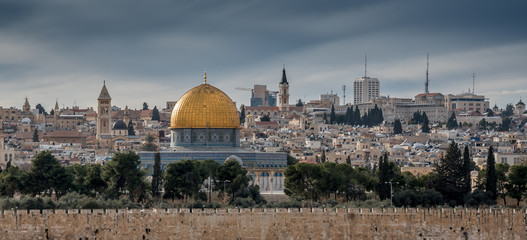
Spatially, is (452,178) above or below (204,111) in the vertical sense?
below

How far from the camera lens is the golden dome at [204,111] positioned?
6184 cm

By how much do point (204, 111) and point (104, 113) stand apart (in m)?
53.7

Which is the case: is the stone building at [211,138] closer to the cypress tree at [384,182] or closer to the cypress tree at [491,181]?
the cypress tree at [384,182]

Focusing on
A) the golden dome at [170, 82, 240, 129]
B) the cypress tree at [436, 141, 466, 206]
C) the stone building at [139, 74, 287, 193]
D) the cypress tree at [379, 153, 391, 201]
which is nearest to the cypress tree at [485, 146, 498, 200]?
the cypress tree at [436, 141, 466, 206]

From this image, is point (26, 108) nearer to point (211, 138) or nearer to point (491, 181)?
point (211, 138)

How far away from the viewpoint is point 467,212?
39688mm

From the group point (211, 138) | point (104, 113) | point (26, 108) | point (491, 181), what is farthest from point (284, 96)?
point (491, 181)

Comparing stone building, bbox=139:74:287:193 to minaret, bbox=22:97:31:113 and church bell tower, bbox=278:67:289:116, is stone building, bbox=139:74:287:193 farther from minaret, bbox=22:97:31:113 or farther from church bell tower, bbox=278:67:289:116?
minaret, bbox=22:97:31:113

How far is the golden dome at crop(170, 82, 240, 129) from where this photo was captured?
6184 cm

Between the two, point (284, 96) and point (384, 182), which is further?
point (284, 96)

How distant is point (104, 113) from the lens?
11375 cm

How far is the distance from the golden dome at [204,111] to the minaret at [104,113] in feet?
162

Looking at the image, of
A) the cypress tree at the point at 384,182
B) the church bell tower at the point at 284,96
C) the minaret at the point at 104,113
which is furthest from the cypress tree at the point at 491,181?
the church bell tower at the point at 284,96

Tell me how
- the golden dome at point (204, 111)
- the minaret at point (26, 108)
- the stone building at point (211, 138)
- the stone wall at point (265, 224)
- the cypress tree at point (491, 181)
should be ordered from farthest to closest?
the minaret at point (26, 108) < the golden dome at point (204, 111) < the stone building at point (211, 138) < the cypress tree at point (491, 181) < the stone wall at point (265, 224)
